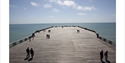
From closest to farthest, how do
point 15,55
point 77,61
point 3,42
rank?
point 3,42 < point 77,61 < point 15,55

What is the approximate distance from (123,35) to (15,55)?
9316mm

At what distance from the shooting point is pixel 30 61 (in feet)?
40.3

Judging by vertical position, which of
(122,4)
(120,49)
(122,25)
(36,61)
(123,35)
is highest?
(122,4)

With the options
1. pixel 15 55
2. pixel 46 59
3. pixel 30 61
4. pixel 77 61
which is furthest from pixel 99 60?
pixel 15 55

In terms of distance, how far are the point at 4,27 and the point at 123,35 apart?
8205 millimetres

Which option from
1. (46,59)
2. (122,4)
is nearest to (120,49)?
(122,4)

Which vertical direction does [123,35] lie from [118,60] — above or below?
above

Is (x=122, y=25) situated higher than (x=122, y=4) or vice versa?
(x=122, y=4)

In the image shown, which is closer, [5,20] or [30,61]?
[5,20]

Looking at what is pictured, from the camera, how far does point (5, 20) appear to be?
10664mm

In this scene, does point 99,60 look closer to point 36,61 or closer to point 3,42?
point 36,61

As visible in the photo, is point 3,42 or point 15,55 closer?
point 3,42

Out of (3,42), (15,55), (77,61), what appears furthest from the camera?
(15,55)

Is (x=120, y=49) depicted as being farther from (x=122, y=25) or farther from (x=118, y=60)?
(x=122, y=25)
